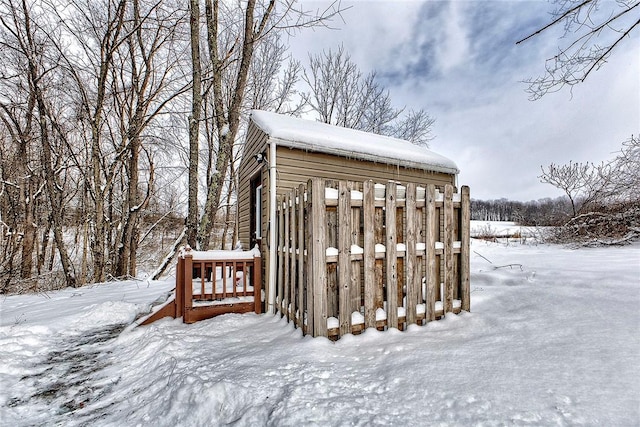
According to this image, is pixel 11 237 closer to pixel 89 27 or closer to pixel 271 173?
pixel 89 27

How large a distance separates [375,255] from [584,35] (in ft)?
11.8

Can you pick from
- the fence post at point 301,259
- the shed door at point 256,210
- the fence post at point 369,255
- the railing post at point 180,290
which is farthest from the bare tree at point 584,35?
the railing post at point 180,290

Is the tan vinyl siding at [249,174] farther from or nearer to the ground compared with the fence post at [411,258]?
farther from the ground

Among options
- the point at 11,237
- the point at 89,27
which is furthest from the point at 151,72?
the point at 11,237

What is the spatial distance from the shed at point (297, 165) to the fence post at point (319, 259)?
1.68 meters

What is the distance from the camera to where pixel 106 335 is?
3.63 metres

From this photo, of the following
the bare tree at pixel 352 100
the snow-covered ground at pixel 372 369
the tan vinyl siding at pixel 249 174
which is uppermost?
the bare tree at pixel 352 100

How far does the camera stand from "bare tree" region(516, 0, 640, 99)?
119 inches

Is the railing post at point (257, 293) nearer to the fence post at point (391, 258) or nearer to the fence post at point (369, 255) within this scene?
the fence post at point (369, 255)

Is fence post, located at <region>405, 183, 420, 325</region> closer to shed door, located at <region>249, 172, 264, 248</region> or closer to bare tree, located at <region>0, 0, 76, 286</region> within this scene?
shed door, located at <region>249, 172, 264, 248</region>

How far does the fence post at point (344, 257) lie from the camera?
2.54m

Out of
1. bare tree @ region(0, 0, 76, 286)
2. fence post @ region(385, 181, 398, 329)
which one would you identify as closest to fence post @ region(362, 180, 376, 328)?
fence post @ region(385, 181, 398, 329)

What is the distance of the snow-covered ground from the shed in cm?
178

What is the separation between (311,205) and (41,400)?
8.68ft
